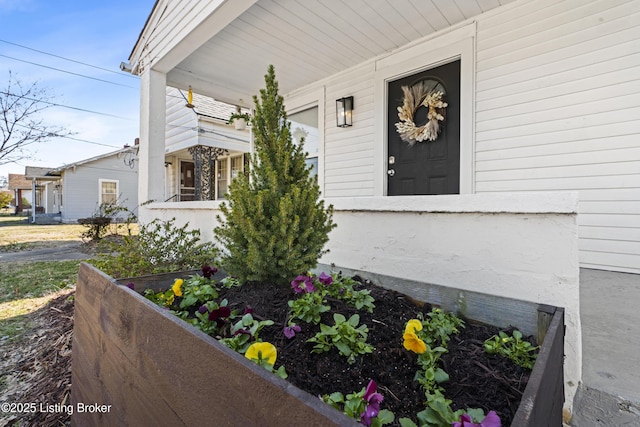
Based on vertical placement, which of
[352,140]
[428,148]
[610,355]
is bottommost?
[610,355]

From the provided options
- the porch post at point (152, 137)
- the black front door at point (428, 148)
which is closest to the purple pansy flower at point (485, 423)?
the black front door at point (428, 148)

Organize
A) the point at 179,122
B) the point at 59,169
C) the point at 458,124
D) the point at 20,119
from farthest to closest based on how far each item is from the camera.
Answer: the point at 59,169
the point at 20,119
the point at 179,122
the point at 458,124

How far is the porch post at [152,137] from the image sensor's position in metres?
3.88

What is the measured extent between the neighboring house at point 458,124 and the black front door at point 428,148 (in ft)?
0.05

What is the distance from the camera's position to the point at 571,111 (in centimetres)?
252

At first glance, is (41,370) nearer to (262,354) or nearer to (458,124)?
(262,354)

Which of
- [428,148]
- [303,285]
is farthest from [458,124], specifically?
[303,285]

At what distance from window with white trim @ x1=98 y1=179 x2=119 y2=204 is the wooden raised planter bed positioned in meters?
18.2

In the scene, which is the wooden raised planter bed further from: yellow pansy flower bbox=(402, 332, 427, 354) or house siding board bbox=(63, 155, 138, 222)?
house siding board bbox=(63, 155, 138, 222)

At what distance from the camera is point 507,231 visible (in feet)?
4.11

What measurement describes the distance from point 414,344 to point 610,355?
1.21 meters

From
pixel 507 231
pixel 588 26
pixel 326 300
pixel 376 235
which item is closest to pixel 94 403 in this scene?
pixel 326 300

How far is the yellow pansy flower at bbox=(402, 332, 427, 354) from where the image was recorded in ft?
2.88

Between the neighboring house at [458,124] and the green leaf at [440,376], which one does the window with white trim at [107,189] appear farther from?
the green leaf at [440,376]
